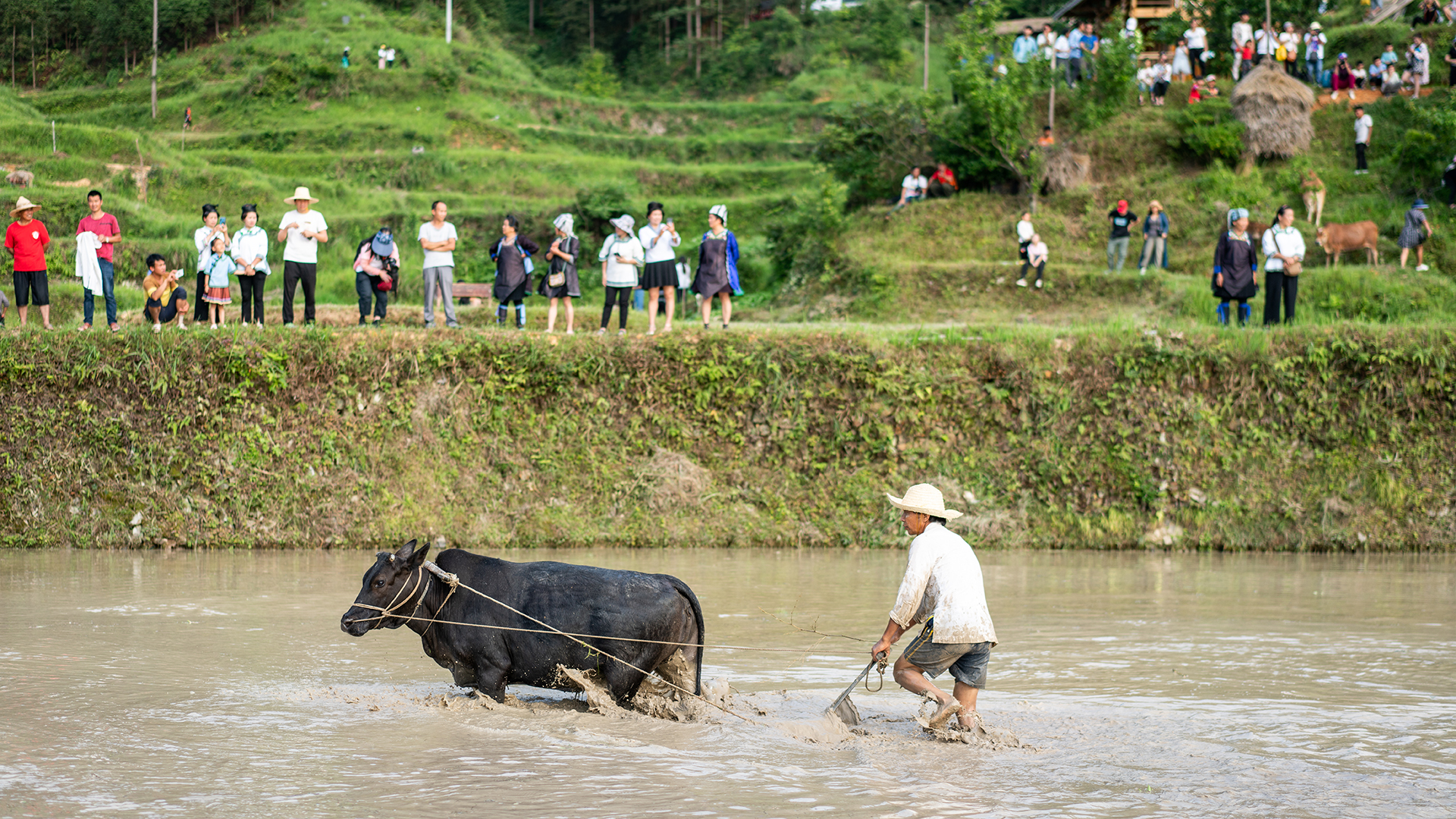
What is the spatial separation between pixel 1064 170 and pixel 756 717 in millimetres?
24714

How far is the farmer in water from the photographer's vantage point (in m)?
6.69

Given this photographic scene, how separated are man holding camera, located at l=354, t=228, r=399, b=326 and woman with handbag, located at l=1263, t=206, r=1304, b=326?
1264 centimetres

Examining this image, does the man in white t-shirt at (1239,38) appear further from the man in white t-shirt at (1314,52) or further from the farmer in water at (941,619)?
the farmer in water at (941,619)

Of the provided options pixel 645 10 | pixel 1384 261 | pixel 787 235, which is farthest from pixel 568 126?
pixel 1384 261

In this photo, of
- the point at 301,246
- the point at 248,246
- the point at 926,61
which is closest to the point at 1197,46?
the point at 926,61

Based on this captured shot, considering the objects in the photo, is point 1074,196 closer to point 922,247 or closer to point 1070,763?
point 922,247

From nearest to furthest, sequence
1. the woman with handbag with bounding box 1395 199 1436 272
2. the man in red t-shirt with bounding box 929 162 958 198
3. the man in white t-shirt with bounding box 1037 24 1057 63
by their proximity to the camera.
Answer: the woman with handbag with bounding box 1395 199 1436 272
the man in red t-shirt with bounding box 929 162 958 198
the man in white t-shirt with bounding box 1037 24 1057 63

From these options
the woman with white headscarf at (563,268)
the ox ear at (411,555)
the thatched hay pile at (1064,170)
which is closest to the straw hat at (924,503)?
the ox ear at (411,555)

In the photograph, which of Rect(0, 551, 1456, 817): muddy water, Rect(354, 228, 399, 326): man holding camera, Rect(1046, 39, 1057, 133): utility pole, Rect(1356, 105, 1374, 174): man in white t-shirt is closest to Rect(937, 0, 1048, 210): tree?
Rect(1046, 39, 1057, 133): utility pole

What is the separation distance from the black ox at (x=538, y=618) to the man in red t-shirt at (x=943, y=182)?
24292 millimetres

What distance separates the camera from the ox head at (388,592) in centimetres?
716

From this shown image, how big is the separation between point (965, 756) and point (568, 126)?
1681 inches

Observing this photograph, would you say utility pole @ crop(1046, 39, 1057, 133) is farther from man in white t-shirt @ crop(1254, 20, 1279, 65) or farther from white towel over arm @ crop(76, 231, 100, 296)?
white towel over arm @ crop(76, 231, 100, 296)

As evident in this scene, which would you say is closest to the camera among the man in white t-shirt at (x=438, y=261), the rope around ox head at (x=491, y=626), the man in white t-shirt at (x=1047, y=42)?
the rope around ox head at (x=491, y=626)
